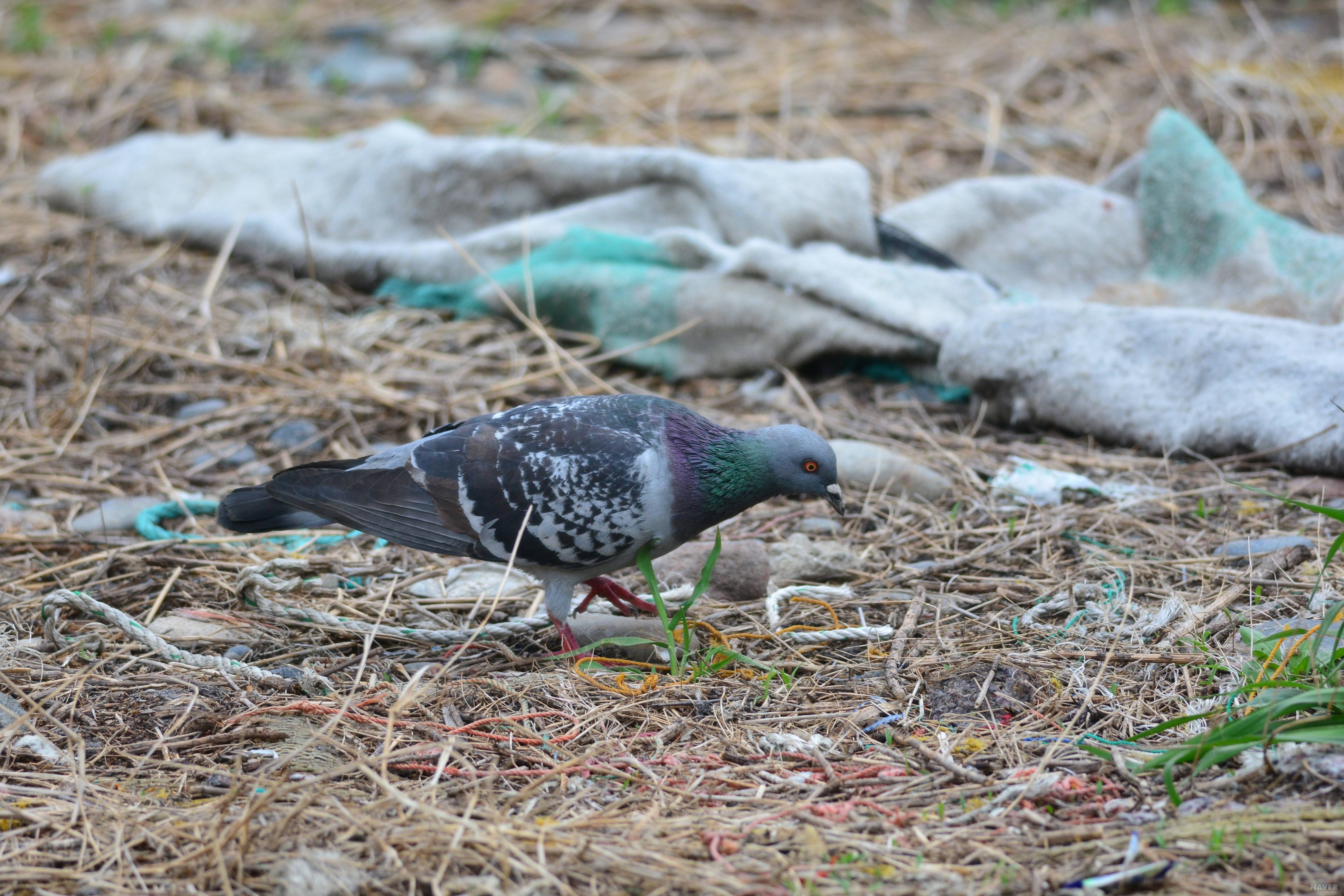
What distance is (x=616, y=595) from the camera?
9.95 feet

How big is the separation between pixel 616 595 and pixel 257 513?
3.16 feet

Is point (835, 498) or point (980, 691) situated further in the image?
point (835, 498)

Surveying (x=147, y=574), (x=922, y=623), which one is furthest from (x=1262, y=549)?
(x=147, y=574)

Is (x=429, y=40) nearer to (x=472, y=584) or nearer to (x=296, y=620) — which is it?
(x=472, y=584)

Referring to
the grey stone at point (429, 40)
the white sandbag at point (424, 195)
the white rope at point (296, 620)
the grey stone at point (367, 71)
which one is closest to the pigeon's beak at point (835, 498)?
the white rope at point (296, 620)

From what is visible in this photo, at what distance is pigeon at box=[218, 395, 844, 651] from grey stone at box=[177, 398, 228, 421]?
4.44 ft

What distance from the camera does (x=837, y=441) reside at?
3.72 metres

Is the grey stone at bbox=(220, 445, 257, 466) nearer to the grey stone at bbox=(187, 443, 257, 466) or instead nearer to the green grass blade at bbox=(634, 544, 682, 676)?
the grey stone at bbox=(187, 443, 257, 466)

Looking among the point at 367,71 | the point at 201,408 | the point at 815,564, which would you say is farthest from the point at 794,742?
the point at 367,71

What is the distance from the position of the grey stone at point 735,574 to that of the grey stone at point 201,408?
197 centimetres

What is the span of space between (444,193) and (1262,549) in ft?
12.1

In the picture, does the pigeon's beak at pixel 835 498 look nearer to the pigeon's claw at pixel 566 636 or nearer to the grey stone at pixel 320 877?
the pigeon's claw at pixel 566 636

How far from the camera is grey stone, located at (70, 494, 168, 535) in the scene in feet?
10.9

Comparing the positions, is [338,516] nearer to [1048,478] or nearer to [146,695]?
[146,695]
